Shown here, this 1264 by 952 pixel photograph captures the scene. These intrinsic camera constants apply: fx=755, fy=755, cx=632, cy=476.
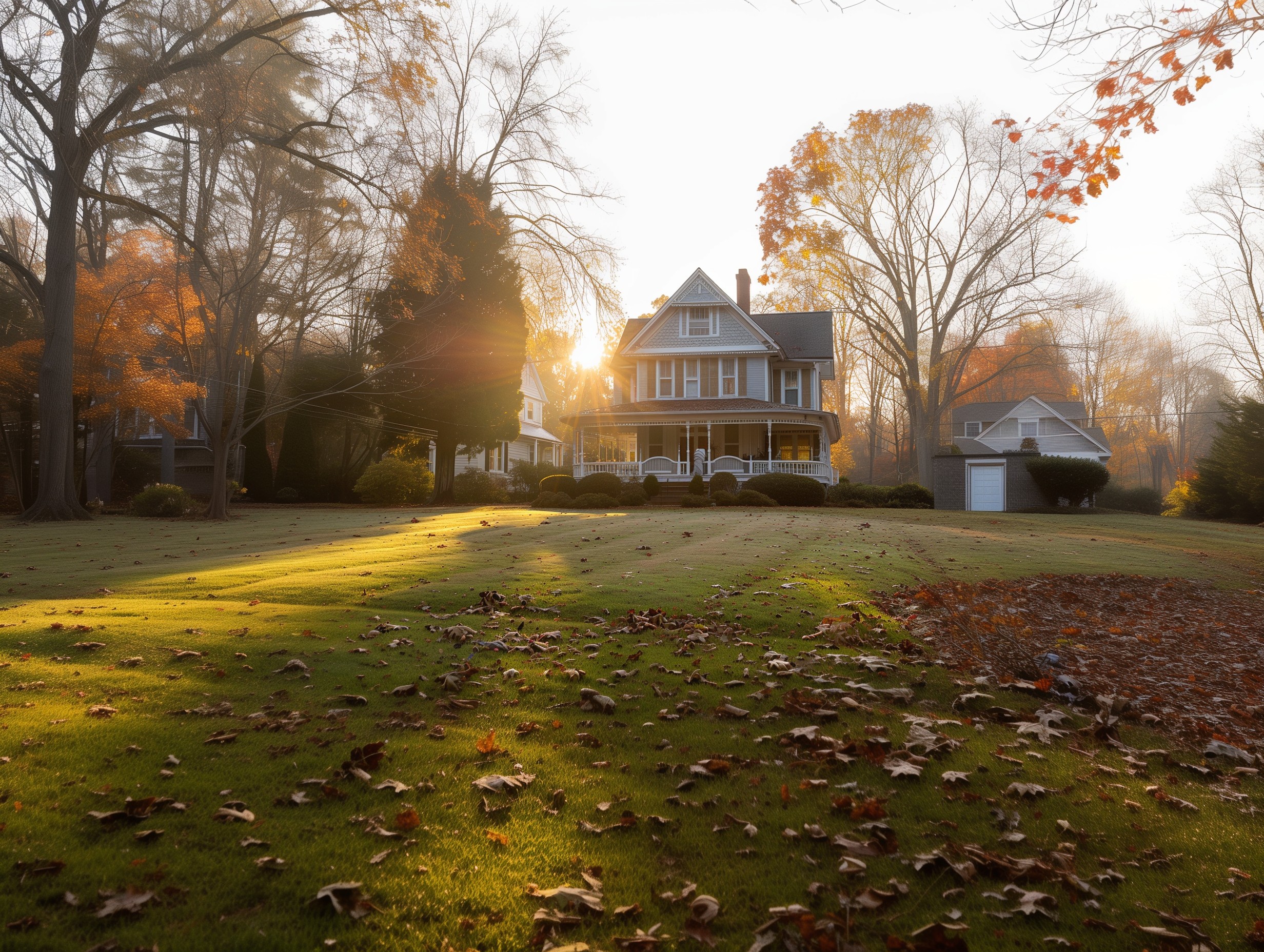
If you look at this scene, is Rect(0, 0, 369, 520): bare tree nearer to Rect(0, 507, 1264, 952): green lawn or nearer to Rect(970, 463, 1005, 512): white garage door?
Rect(0, 507, 1264, 952): green lawn

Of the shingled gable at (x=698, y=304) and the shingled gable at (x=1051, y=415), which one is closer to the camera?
the shingled gable at (x=698, y=304)

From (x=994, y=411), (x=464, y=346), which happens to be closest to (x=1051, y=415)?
(x=994, y=411)

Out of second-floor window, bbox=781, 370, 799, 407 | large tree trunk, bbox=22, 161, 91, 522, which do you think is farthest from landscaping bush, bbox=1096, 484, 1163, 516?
large tree trunk, bbox=22, 161, 91, 522

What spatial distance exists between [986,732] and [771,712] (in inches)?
54.5

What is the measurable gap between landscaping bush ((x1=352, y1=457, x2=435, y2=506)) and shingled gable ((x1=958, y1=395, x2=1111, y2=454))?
4171cm

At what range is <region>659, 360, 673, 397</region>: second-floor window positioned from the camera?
37.8 metres

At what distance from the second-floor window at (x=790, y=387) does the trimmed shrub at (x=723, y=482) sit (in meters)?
9.81

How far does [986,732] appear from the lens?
493cm

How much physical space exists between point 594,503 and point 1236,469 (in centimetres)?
2292

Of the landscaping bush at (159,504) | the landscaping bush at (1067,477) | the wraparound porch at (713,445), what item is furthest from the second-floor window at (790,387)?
the landscaping bush at (159,504)

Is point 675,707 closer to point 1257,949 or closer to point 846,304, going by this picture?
point 1257,949

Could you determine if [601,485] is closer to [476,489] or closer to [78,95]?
[476,489]

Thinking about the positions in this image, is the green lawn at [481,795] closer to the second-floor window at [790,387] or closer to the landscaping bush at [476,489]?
the landscaping bush at [476,489]

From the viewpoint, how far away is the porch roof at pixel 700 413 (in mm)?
34125
